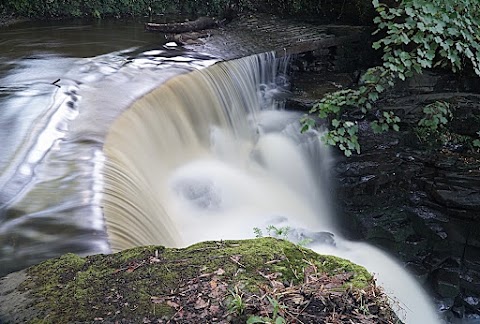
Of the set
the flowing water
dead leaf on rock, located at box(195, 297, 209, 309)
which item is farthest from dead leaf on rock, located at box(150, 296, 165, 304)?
the flowing water

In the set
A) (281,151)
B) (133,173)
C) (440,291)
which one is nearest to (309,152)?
(281,151)

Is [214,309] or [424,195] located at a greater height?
[214,309]

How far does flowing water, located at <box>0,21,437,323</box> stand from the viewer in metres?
3.43

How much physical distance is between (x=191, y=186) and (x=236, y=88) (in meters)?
2.24

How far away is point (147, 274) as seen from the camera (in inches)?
81.4

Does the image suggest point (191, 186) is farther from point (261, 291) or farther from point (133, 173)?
point (261, 291)

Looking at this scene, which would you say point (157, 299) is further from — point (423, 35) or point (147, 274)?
point (423, 35)

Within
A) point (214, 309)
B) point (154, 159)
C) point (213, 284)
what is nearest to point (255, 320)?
point (214, 309)

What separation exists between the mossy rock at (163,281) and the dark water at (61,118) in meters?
0.61

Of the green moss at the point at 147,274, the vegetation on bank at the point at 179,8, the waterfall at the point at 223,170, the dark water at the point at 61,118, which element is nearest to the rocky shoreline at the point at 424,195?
the waterfall at the point at 223,170

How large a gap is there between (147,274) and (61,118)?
3.45m

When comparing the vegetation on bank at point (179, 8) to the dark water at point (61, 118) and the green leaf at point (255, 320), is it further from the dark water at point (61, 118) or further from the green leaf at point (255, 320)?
the green leaf at point (255, 320)

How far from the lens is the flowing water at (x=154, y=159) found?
3426 mm

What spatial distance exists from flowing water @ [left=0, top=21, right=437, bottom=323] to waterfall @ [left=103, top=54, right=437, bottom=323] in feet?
0.06
